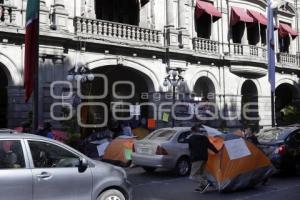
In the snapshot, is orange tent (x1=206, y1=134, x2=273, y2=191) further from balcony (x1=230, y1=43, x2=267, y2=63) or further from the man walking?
balcony (x1=230, y1=43, x2=267, y2=63)

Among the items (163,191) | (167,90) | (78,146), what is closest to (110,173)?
(163,191)

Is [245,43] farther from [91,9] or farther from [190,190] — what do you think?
[190,190]

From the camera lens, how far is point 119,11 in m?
23.2

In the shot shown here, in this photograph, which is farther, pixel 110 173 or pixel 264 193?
pixel 264 193

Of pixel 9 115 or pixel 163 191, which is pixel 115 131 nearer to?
pixel 9 115

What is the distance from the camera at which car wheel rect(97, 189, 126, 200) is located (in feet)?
27.0

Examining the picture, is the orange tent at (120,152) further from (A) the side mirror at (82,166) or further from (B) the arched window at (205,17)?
(B) the arched window at (205,17)

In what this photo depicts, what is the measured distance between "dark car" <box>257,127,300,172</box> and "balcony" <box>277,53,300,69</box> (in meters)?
16.3

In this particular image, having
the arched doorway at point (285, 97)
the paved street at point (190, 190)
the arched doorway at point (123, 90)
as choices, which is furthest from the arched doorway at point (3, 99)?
the arched doorway at point (285, 97)

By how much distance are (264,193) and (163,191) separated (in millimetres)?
2503

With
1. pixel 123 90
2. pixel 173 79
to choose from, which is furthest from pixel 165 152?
pixel 123 90

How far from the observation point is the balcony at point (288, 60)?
30.2 meters

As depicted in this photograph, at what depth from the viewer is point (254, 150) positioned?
11906 mm

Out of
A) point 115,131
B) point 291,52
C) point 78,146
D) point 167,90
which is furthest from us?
point 291,52
